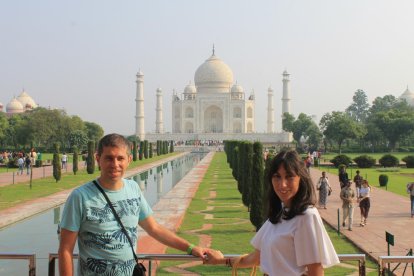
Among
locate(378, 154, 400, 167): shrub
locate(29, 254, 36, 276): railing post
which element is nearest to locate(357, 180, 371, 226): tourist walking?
locate(29, 254, 36, 276): railing post

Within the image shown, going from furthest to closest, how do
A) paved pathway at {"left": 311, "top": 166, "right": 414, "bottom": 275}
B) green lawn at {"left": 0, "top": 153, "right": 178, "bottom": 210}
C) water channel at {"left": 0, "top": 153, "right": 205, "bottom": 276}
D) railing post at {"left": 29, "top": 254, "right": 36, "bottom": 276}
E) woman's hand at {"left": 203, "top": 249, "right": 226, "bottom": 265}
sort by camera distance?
1. green lawn at {"left": 0, "top": 153, "right": 178, "bottom": 210}
2. paved pathway at {"left": 311, "top": 166, "right": 414, "bottom": 275}
3. water channel at {"left": 0, "top": 153, "right": 205, "bottom": 276}
4. railing post at {"left": 29, "top": 254, "right": 36, "bottom": 276}
5. woman's hand at {"left": 203, "top": 249, "right": 226, "bottom": 265}

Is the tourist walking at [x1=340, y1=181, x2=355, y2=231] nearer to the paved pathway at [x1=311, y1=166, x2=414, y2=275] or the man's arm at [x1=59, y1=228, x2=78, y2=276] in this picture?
the paved pathway at [x1=311, y1=166, x2=414, y2=275]

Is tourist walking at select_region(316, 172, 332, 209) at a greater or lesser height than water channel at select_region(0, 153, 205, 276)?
greater

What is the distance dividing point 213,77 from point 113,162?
56.6 meters

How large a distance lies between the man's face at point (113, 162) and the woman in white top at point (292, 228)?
21.9 inches

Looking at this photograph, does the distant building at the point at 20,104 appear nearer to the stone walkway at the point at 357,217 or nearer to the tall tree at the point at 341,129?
the tall tree at the point at 341,129

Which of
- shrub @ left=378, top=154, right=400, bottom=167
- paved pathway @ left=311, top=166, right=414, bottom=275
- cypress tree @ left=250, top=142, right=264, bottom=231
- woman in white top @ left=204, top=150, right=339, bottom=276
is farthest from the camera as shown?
shrub @ left=378, top=154, right=400, bottom=167

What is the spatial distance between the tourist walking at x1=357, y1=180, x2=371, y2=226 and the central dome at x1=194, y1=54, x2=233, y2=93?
5052cm

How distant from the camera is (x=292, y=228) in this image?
5.83 feet

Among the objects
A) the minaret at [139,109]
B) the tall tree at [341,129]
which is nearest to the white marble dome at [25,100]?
the minaret at [139,109]

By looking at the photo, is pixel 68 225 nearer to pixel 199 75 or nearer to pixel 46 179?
pixel 46 179

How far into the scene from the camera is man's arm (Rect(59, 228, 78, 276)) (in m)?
1.89

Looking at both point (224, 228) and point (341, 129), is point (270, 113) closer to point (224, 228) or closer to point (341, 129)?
point (341, 129)

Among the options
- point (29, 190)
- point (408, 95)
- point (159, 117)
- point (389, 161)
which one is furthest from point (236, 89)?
point (29, 190)
